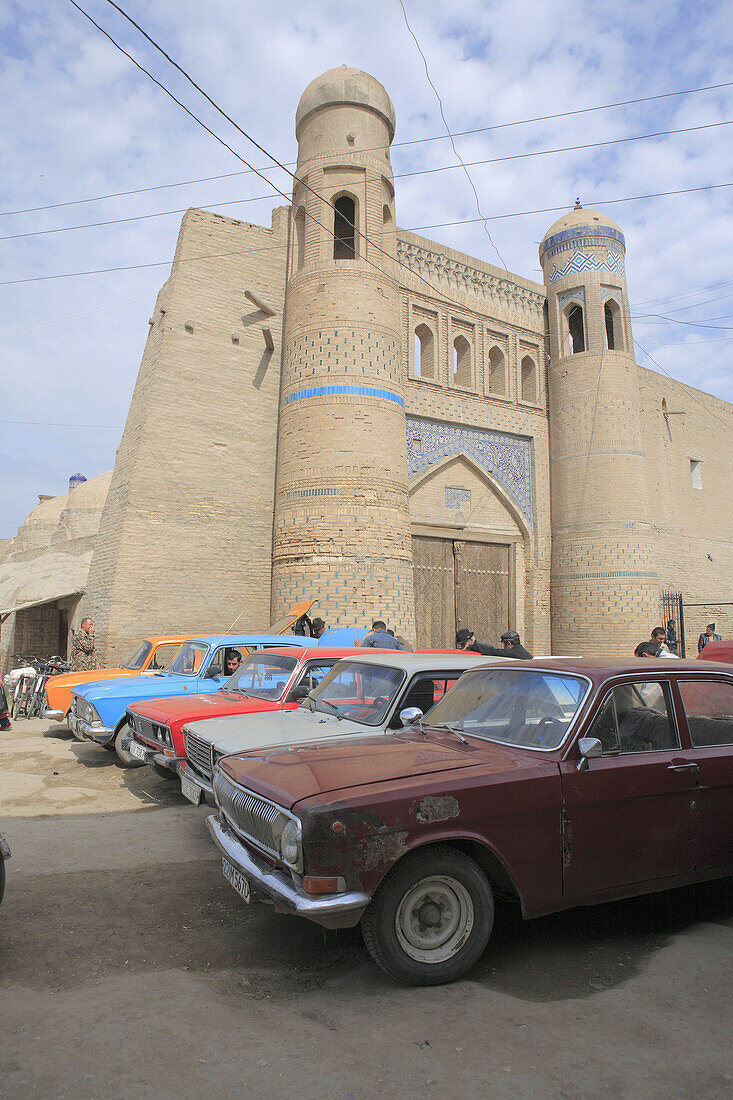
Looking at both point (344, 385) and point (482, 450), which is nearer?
point (344, 385)

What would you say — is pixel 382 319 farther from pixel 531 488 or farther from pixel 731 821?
pixel 731 821

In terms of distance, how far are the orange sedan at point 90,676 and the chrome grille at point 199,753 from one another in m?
3.37

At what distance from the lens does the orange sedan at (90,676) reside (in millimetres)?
8664

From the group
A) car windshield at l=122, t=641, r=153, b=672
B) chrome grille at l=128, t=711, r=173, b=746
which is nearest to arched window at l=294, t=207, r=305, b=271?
car windshield at l=122, t=641, r=153, b=672

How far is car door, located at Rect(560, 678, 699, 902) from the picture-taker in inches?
125

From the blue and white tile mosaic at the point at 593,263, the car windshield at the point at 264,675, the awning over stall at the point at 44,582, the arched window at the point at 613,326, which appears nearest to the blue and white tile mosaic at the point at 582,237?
the blue and white tile mosaic at the point at 593,263

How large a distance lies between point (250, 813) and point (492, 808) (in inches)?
42.7

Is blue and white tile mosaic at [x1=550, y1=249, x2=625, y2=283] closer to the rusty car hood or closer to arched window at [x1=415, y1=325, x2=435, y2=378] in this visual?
arched window at [x1=415, y1=325, x2=435, y2=378]

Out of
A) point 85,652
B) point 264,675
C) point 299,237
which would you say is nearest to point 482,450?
point 299,237

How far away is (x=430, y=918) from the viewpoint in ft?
9.51

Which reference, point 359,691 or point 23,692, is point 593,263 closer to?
point 23,692

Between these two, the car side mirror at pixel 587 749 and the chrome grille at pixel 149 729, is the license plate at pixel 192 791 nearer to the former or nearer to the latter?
the chrome grille at pixel 149 729

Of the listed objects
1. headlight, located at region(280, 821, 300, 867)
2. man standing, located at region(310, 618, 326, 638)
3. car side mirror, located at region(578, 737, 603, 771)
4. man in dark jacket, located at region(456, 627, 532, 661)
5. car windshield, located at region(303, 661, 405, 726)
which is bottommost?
headlight, located at region(280, 821, 300, 867)

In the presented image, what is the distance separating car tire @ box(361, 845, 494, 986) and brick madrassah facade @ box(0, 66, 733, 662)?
32.9 feet
